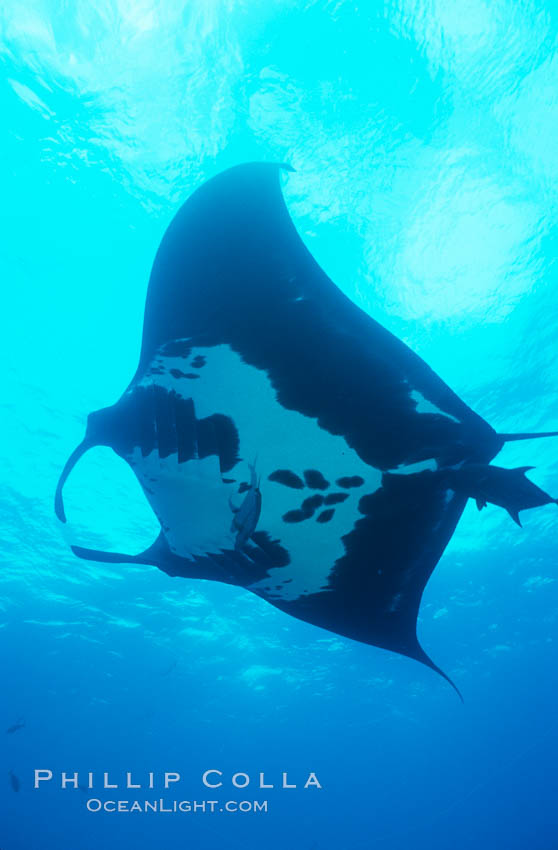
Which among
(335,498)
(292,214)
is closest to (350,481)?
(335,498)

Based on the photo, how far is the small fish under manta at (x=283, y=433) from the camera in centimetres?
237

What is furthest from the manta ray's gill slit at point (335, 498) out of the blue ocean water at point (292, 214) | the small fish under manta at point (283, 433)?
the blue ocean water at point (292, 214)

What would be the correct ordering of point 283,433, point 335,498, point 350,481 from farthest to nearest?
point 335,498
point 350,481
point 283,433

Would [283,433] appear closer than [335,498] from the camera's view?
Yes

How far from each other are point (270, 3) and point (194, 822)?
2446 inches

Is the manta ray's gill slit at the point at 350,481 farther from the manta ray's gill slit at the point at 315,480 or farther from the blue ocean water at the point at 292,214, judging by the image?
the blue ocean water at the point at 292,214

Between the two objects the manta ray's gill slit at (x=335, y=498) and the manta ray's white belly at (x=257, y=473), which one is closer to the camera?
the manta ray's white belly at (x=257, y=473)

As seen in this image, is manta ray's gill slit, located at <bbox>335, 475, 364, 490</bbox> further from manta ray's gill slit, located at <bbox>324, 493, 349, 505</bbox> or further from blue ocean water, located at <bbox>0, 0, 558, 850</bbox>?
blue ocean water, located at <bbox>0, 0, 558, 850</bbox>

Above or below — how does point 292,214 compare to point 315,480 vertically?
above

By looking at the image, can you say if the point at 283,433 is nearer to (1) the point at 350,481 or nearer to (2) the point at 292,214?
(1) the point at 350,481

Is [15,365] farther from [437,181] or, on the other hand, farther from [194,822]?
[194,822]

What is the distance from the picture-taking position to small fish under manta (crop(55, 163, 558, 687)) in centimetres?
237

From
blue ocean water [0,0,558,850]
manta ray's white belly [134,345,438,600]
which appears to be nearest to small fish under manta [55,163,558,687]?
manta ray's white belly [134,345,438,600]

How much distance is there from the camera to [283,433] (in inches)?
115
